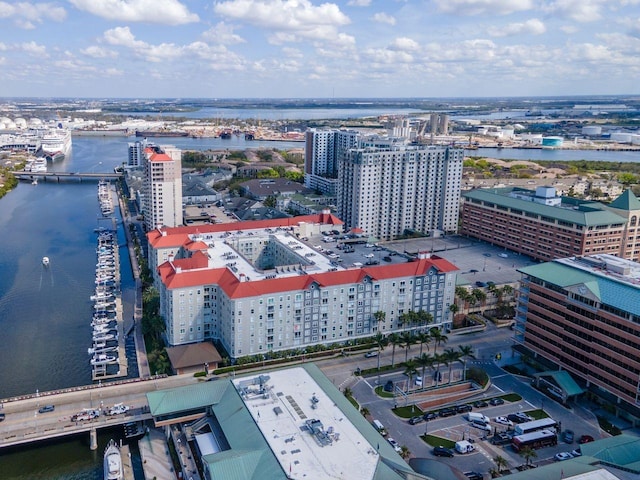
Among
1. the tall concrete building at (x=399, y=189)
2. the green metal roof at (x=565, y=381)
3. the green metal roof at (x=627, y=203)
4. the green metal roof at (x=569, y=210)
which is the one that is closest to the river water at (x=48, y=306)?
the green metal roof at (x=565, y=381)

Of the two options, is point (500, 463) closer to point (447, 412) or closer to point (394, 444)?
point (394, 444)

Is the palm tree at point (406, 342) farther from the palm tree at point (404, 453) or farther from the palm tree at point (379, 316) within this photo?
the palm tree at point (404, 453)

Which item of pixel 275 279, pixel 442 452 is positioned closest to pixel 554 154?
pixel 275 279

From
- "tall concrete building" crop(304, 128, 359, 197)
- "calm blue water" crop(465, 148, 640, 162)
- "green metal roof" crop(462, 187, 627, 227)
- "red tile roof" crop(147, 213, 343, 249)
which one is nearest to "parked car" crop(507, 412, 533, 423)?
→ "red tile roof" crop(147, 213, 343, 249)

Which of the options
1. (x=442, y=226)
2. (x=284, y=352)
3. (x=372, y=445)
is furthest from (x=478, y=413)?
(x=442, y=226)

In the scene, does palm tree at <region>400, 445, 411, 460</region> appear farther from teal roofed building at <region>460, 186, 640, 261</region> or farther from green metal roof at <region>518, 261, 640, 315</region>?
teal roofed building at <region>460, 186, 640, 261</region>
